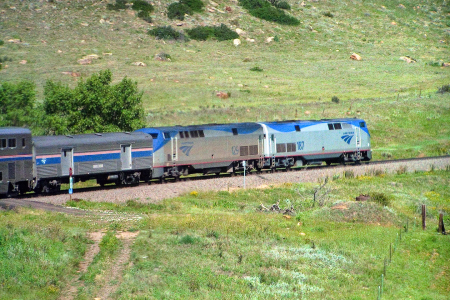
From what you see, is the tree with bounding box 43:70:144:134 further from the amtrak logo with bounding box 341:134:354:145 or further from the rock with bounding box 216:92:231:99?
the rock with bounding box 216:92:231:99

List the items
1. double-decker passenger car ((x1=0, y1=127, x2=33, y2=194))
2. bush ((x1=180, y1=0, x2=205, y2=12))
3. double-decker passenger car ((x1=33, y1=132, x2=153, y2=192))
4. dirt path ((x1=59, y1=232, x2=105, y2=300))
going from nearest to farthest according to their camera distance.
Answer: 1. dirt path ((x1=59, y1=232, x2=105, y2=300))
2. double-decker passenger car ((x1=0, y1=127, x2=33, y2=194))
3. double-decker passenger car ((x1=33, y1=132, x2=153, y2=192))
4. bush ((x1=180, y1=0, x2=205, y2=12))

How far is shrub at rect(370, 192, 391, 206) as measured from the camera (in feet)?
114

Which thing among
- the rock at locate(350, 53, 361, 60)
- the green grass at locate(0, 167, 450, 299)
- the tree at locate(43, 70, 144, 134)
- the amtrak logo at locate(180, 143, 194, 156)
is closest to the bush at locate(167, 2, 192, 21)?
the rock at locate(350, 53, 361, 60)

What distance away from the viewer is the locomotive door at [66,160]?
1407 inches

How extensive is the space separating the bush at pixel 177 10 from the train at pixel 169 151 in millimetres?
68518

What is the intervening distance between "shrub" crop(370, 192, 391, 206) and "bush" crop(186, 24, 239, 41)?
7668cm

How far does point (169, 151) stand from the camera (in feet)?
134

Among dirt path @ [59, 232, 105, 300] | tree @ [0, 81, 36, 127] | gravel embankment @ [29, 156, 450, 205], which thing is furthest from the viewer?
tree @ [0, 81, 36, 127]

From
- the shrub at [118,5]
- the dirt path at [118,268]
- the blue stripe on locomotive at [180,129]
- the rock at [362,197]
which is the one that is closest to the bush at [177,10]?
the shrub at [118,5]

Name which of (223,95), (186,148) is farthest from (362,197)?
(223,95)

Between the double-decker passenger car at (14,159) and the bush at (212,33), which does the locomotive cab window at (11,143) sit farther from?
the bush at (212,33)

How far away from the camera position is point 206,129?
4294 centimetres

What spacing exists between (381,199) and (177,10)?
86.7 m

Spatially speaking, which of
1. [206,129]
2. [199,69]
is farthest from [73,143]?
[199,69]
